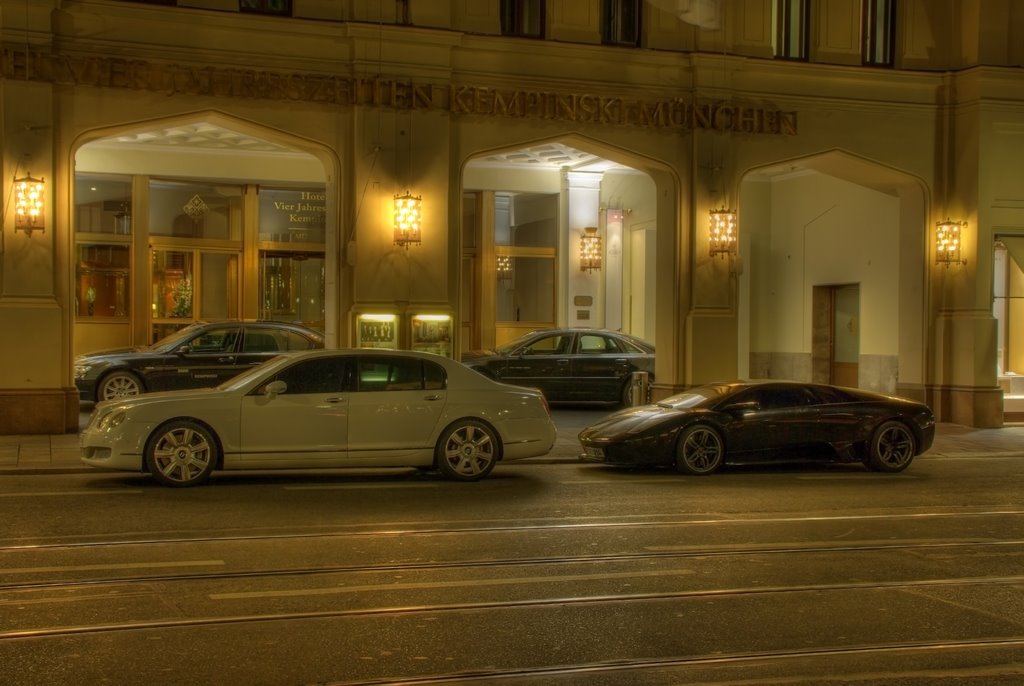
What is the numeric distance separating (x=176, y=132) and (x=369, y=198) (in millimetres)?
7063

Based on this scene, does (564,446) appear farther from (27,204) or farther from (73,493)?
(27,204)

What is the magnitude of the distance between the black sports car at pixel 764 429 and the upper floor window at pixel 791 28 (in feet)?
27.4

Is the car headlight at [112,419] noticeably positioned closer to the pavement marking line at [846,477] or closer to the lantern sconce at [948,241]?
the pavement marking line at [846,477]

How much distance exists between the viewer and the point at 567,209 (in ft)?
87.4

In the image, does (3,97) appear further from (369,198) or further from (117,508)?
(117,508)

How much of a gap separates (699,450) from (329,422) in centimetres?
462

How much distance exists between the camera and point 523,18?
1869 cm

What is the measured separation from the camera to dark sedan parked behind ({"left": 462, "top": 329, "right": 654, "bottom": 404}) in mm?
20906

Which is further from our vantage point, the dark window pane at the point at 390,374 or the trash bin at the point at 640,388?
the trash bin at the point at 640,388

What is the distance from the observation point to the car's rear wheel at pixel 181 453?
449 inches

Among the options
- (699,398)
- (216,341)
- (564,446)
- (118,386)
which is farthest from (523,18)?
(118,386)

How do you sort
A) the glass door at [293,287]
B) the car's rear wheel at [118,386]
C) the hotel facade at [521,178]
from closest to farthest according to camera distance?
the hotel facade at [521,178] → the car's rear wheel at [118,386] → the glass door at [293,287]

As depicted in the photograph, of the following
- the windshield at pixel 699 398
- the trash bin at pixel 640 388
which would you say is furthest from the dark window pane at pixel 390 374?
the trash bin at pixel 640 388

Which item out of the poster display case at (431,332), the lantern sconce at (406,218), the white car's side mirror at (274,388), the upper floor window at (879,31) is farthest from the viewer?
the upper floor window at (879,31)
